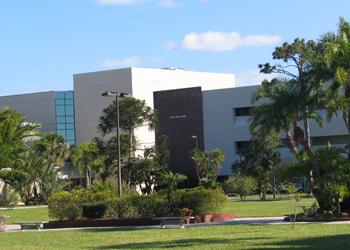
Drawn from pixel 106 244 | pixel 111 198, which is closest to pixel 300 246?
pixel 106 244

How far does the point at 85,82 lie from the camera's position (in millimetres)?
113812

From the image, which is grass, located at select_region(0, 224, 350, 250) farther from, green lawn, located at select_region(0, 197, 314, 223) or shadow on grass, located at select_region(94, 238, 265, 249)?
green lawn, located at select_region(0, 197, 314, 223)

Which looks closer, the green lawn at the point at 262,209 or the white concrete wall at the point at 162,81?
the green lawn at the point at 262,209

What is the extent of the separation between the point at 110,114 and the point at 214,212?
5189 cm

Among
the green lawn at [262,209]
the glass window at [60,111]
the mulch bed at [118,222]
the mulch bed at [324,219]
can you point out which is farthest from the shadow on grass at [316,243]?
the glass window at [60,111]

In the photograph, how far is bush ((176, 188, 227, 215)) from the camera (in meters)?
33.1

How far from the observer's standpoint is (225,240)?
66.1 ft

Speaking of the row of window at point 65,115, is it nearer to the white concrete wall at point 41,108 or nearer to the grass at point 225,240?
the white concrete wall at point 41,108

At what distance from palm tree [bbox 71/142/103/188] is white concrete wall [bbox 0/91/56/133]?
88.5ft

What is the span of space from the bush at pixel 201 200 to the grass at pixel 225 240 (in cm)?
677

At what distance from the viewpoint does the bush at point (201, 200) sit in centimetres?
3309

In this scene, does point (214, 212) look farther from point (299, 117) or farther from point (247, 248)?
point (247, 248)

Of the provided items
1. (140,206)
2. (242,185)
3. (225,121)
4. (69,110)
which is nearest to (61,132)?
(69,110)

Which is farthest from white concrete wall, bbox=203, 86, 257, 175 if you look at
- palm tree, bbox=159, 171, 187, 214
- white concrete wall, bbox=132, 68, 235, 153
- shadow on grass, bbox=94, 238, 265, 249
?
shadow on grass, bbox=94, 238, 265, 249
